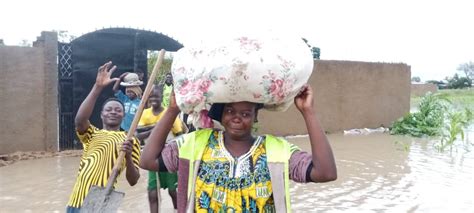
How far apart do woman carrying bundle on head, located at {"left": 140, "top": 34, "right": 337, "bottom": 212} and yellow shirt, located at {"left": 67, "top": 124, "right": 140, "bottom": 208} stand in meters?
1.14

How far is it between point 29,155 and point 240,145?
6.54m

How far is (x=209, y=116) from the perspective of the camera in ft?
7.22

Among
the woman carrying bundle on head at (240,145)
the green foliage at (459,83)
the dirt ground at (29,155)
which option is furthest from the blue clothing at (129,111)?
the green foliage at (459,83)

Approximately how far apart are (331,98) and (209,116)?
9888 mm

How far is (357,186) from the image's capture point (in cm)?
661

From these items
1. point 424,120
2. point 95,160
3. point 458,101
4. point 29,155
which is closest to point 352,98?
point 424,120

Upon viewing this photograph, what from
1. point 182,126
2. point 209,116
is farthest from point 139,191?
point 209,116

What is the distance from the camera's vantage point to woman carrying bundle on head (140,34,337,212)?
1.97 meters

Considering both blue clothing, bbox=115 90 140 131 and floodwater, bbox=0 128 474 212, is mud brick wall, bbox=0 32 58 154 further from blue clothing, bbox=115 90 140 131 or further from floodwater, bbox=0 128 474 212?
blue clothing, bbox=115 90 140 131

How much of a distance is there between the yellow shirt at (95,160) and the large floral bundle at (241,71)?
51.8 inches

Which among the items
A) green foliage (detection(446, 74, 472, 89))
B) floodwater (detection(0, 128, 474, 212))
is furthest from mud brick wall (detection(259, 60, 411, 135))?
green foliage (detection(446, 74, 472, 89))

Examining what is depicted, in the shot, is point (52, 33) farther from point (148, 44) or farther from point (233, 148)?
point (233, 148)

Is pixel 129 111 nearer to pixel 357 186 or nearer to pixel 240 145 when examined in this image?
pixel 357 186

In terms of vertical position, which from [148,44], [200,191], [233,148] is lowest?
[200,191]
